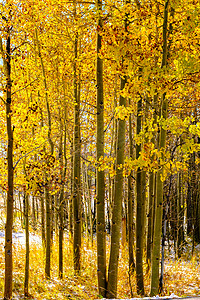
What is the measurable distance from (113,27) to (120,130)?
181cm

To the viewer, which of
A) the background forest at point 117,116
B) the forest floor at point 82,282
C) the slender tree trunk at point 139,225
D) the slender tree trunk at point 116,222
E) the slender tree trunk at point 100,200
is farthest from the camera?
the forest floor at point 82,282

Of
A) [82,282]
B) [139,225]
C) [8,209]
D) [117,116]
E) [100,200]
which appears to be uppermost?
[117,116]

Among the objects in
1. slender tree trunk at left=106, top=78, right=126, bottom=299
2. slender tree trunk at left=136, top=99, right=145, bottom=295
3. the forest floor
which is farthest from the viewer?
the forest floor

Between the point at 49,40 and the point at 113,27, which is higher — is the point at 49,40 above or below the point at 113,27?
above

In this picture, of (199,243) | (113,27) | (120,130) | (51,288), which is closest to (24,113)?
(120,130)

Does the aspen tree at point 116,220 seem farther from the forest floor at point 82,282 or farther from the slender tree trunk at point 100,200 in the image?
the forest floor at point 82,282

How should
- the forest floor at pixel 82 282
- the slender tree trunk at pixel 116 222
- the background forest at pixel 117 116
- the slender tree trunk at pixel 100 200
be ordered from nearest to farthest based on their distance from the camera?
the background forest at pixel 117 116 < the slender tree trunk at pixel 116 222 < the slender tree trunk at pixel 100 200 < the forest floor at pixel 82 282

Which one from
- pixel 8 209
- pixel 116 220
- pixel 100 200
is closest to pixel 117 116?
pixel 100 200

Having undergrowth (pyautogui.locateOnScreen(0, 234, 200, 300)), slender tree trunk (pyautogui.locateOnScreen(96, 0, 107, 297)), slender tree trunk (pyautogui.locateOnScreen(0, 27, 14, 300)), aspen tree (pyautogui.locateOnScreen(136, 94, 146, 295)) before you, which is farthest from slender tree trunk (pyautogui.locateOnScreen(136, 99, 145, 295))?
slender tree trunk (pyautogui.locateOnScreen(0, 27, 14, 300))

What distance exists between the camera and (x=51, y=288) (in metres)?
7.03

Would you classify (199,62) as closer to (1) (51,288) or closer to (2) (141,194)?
(2) (141,194)

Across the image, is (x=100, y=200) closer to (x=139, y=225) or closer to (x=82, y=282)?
(x=139, y=225)

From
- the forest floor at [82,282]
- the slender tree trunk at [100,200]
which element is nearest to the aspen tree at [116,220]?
the slender tree trunk at [100,200]

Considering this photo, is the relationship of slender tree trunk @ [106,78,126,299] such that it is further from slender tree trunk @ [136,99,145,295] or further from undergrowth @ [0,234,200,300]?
slender tree trunk @ [136,99,145,295]
